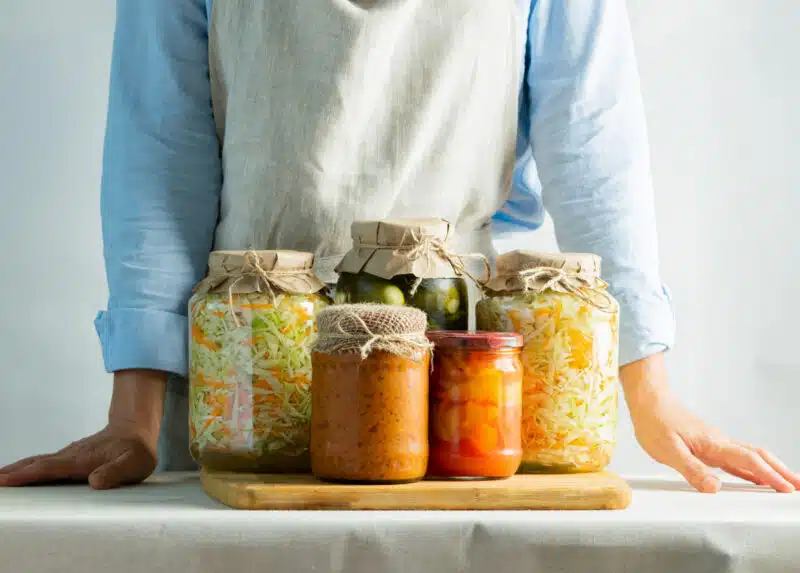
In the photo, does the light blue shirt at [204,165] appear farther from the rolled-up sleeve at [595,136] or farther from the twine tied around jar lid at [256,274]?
the twine tied around jar lid at [256,274]

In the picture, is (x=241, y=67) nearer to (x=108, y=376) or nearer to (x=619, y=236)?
(x=619, y=236)

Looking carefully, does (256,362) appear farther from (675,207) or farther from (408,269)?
(675,207)

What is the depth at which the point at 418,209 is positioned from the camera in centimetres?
102

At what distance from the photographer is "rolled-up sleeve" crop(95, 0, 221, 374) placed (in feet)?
3.30

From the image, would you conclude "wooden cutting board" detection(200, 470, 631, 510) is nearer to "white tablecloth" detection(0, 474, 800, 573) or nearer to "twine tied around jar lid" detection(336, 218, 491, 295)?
"white tablecloth" detection(0, 474, 800, 573)

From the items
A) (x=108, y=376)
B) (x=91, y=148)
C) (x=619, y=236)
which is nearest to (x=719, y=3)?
(x=619, y=236)

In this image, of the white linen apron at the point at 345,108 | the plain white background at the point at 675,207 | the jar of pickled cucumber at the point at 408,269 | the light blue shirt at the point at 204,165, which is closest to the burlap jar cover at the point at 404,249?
the jar of pickled cucumber at the point at 408,269

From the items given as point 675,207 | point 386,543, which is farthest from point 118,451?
point 675,207

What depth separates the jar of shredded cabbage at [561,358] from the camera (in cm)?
83

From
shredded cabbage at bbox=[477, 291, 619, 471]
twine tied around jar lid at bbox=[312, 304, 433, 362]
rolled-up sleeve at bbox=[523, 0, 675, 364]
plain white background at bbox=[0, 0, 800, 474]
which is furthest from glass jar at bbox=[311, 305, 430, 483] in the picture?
plain white background at bbox=[0, 0, 800, 474]

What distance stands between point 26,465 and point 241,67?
40 cm

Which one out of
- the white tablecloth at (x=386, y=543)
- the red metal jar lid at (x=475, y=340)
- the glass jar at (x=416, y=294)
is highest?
the glass jar at (x=416, y=294)

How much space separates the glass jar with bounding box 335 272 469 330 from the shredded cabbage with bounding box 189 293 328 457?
4cm

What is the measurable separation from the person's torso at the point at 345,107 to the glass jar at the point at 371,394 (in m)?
0.24
